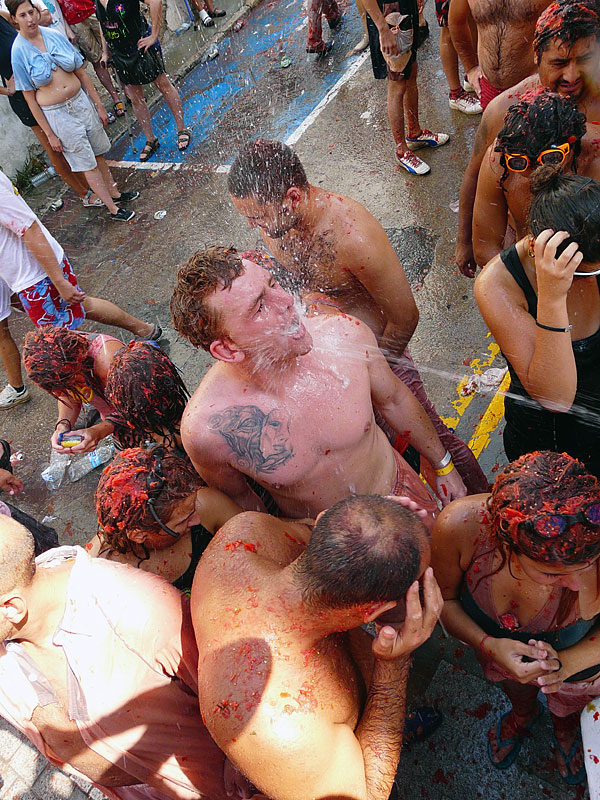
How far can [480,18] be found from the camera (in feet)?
12.2

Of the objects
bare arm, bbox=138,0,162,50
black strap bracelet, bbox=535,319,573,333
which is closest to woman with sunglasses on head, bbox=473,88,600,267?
black strap bracelet, bbox=535,319,573,333

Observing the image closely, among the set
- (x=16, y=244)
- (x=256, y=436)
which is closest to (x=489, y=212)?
(x=256, y=436)

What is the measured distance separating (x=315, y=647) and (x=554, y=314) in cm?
143

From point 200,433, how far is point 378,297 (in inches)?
43.7

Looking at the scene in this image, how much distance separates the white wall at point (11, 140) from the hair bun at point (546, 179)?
25.2 ft

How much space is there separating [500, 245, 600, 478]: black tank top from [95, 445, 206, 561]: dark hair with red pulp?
1.46 m

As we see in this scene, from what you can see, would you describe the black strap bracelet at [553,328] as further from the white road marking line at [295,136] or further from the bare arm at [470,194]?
the white road marking line at [295,136]

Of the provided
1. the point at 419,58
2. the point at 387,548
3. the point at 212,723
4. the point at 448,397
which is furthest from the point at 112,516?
the point at 419,58

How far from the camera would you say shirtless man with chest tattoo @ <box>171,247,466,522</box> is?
2.29m

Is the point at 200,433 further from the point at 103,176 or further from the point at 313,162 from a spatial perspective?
the point at 103,176

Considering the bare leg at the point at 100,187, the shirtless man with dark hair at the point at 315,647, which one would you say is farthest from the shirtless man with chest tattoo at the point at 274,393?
the bare leg at the point at 100,187

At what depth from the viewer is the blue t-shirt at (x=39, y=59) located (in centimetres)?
545

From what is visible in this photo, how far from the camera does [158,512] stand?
2.28 m

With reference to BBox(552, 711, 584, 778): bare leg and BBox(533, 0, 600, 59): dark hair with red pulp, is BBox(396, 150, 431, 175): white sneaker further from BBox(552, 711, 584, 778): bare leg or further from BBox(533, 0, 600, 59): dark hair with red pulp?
BBox(552, 711, 584, 778): bare leg
